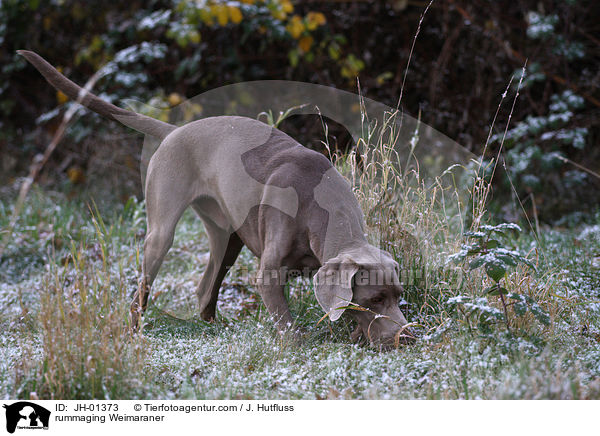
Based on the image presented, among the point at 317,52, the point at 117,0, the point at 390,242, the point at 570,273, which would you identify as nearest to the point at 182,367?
the point at 390,242

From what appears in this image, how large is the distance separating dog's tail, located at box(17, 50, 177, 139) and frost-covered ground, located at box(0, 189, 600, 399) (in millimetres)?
1040

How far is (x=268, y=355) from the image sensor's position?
10.4 feet

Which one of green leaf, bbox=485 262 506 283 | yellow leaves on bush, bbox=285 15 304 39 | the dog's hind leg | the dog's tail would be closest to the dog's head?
green leaf, bbox=485 262 506 283

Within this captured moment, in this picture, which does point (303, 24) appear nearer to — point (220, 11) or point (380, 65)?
point (220, 11)

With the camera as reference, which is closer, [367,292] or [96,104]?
[367,292]

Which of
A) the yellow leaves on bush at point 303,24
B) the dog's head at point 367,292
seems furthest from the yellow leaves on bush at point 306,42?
the dog's head at point 367,292

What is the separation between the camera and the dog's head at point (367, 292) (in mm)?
3006

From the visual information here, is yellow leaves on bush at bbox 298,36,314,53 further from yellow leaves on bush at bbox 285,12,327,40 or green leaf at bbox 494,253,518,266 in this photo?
green leaf at bbox 494,253,518,266

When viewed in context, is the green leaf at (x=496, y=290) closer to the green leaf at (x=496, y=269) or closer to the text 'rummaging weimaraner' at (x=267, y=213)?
Result: the green leaf at (x=496, y=269)

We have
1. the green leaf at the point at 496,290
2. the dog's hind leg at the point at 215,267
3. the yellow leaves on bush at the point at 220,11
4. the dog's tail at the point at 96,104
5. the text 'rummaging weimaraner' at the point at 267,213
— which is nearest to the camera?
the green leaf at the point at 496,290

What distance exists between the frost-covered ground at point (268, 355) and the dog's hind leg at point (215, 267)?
5.5 inches

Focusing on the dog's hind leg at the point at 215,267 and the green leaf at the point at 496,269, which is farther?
the dog's hind leg at the point at 215,267
